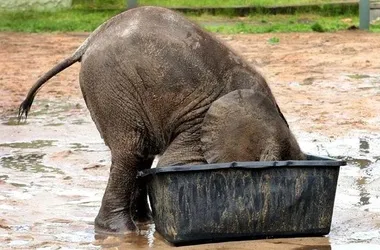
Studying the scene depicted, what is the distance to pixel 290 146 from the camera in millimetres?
6934

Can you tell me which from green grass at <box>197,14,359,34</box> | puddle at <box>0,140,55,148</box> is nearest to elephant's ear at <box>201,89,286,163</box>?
puddle at <box>0,140,55,148</box>

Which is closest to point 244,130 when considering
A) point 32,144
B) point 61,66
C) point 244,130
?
point 244,130

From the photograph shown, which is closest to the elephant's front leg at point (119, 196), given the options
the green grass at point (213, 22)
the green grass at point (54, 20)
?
the green grass at point (213, 22)

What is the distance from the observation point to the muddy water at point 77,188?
273 inches

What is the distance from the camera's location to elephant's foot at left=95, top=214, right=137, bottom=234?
725 cm

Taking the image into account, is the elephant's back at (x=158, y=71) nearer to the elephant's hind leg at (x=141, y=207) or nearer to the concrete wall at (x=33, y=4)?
the elephant's hind leg at (x=141, y=207)

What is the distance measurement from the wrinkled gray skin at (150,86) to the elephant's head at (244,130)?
0.12 metres

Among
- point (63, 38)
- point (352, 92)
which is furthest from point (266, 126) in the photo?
point (63, 38)

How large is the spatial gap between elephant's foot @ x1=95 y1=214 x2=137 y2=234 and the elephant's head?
0.81 meters

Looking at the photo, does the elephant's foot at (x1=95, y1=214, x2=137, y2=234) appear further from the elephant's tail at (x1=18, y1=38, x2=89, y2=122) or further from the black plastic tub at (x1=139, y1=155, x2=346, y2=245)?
the elephant's tail at (x1=18, y1=38, x2=89, y2=122)

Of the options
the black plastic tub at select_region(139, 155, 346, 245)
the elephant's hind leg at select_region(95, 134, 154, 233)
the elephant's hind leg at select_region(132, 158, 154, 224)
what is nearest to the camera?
the black plastic tub at select_region(139, 155, 346, 245)

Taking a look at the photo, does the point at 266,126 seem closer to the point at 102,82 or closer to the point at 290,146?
the point at 290,146

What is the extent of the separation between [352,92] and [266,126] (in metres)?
5.73

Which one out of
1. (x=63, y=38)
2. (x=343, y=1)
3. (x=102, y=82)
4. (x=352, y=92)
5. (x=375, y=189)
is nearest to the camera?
(x=102, y=82)
